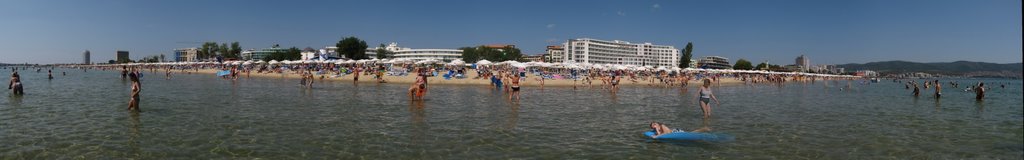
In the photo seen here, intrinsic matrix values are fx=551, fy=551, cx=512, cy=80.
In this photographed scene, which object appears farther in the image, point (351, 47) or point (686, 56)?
point (686, 56)

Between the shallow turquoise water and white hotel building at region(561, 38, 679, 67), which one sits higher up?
white hotel building at region(561, 38, 679, 67)

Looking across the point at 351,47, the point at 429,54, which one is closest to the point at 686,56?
the point at 351,47

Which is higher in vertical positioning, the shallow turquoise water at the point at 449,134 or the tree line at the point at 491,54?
the tree line at the point at 491,54

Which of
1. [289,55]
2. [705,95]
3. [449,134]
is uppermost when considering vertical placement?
[289,55]

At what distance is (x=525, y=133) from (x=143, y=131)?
674cm

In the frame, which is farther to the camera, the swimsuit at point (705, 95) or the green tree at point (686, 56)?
the green tree at point (686, 56)

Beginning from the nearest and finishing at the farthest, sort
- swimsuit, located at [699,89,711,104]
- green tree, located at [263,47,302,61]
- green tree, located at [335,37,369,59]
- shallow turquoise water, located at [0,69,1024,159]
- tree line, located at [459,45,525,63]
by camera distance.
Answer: shallow turquoise water, located at [0,69,1024,159], swimsuit, located at [699,89,711,104], green tree, located at [335,37,369,59], green tree, located at [263,47,302,61], tree line, located at [459,45,525,63]

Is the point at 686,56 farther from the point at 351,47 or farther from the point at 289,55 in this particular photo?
the point at 289,55

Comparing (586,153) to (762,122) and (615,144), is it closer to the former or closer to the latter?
(615,144)

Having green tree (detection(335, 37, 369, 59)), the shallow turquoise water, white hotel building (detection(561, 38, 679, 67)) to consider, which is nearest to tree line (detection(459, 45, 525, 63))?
white hotel building (detection(561, 38, 679, 67))

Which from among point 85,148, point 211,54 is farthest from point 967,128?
point 211,54

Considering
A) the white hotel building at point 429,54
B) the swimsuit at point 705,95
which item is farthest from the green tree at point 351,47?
the swimsuit at point 705,95

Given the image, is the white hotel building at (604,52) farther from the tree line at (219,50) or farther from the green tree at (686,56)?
the tree line at (219,50)

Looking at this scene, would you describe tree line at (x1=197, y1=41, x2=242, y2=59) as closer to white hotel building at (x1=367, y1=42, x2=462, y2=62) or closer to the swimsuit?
white hotel building at (x1=367, y1=42, x2=462, y2=62)
